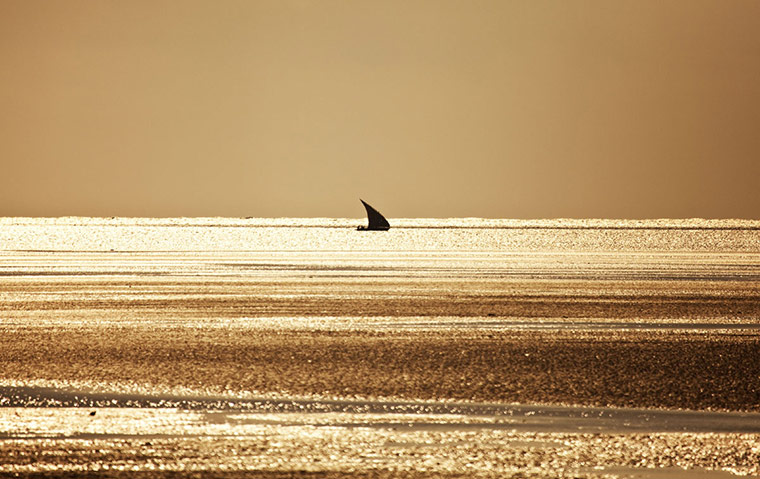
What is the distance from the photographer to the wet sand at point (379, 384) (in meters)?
5.47

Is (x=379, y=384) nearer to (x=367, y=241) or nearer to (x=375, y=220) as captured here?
(x=367, y=241)

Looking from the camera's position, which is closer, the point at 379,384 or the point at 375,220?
the point at 379,384

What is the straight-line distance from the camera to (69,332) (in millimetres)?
11898

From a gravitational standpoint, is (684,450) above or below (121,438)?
below

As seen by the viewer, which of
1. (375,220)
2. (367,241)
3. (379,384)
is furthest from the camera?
(375,220)

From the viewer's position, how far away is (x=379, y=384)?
808 centimetres

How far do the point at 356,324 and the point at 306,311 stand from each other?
79.6 inches

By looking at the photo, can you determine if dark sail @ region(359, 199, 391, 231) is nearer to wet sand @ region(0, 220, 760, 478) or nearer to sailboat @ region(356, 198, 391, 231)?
sailboat @ region(356, 198, 391, 231)

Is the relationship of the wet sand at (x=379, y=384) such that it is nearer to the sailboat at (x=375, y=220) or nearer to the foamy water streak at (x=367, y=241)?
the foamy water streak at (x=367, y=241)

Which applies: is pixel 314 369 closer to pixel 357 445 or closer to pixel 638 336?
pixel 357 445

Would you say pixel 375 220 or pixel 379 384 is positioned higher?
pixel 379 384

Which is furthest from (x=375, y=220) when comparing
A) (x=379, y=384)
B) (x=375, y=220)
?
(x=379, y=384)

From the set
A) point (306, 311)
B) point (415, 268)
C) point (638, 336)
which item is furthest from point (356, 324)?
point (415, 268)

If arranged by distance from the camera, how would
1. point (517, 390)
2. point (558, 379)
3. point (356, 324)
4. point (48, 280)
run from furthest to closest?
point (48, 280)
point (356, 324)
point (558, 379)
point (517, 390)
